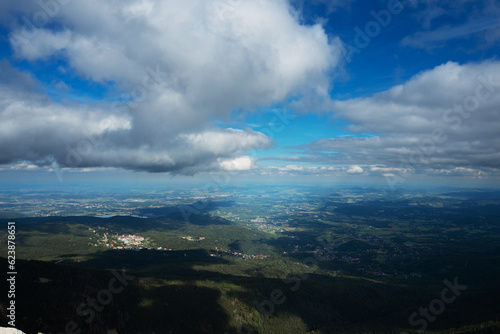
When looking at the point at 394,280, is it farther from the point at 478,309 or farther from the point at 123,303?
the point at 123,303

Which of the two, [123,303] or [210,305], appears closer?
[123,303]

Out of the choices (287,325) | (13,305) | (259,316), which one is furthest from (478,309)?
(13,305)

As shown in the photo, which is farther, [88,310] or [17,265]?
[17,265]

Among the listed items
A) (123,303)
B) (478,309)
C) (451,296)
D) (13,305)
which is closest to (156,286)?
(123,303)

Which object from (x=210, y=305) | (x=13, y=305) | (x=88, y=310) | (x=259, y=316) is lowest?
(x=259, y=316)

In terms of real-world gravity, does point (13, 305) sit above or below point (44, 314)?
above

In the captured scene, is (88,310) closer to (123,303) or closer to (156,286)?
(123,303)

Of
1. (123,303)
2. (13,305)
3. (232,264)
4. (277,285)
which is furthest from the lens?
(232,264)

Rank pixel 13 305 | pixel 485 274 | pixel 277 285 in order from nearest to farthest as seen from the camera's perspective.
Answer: pixel 13 305
pixel 277 285
pixel 485 274

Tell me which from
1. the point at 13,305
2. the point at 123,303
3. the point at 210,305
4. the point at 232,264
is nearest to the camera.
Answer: the point at 13,305
